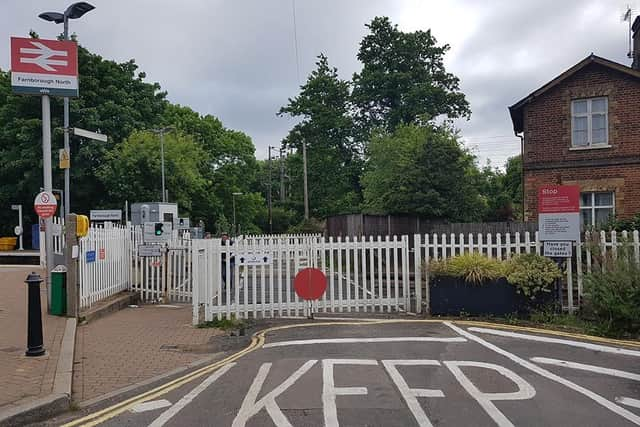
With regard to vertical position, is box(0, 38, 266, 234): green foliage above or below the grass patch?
above

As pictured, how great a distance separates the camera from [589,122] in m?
22.2

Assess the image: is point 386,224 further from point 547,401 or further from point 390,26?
point 390,26

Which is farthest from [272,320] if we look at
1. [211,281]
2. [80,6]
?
[80,6]

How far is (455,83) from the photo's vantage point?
47.4m

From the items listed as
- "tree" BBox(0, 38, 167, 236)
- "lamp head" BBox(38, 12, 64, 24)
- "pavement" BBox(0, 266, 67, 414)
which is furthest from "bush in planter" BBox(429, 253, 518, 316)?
"tree" BBox(0, 38, 167, 236)

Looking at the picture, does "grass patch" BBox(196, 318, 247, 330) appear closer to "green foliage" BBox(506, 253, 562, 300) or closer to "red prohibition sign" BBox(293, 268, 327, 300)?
"red prohibition sign" BBox(293, 268, 327, 300)

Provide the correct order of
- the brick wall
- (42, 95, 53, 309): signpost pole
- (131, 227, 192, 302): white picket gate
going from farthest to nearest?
1. the brick wall
2. (131, 227, 192, 302): white picket gate
3. (42, 95, 53, 309): signpost pole

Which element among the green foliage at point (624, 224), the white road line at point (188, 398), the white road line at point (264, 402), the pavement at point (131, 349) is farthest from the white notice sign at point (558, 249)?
the green foliage at point (624, 224)

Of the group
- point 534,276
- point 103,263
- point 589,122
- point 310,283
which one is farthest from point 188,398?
point 589,122

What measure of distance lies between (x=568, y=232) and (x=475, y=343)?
3.46 metres

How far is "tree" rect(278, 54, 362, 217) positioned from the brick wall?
25340mm

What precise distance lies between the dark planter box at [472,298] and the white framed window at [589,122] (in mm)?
13146

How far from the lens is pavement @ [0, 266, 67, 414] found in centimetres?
633

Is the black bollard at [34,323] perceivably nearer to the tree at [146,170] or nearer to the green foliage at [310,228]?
the tree at [146,170]
